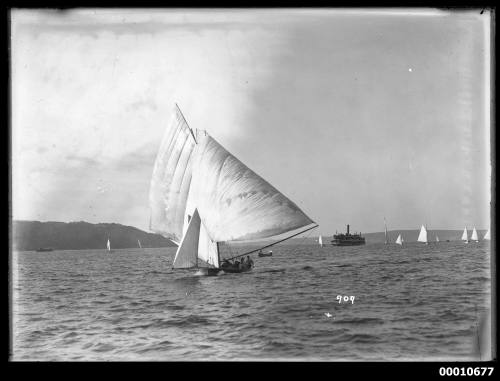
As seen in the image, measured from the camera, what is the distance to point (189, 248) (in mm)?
22906

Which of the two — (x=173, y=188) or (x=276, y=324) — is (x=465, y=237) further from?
(x=173, y=188)

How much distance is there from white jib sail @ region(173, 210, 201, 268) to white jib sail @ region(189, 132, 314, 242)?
2.34 ft

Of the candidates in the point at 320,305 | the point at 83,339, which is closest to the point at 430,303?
the point at 320,305

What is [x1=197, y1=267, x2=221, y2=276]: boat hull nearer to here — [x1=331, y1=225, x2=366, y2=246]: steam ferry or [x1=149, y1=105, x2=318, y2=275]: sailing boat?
[x1=149, y1=105, x2=318, y2=275]: sailing boat

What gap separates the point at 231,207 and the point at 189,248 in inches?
136

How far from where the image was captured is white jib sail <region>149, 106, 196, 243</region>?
17828mm

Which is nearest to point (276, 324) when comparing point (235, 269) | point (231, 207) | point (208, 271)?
point (231, 207)

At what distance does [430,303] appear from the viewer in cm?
1296

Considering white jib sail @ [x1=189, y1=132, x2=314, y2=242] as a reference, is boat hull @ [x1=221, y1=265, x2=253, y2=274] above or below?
below

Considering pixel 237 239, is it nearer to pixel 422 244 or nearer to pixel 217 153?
pixel 217 153

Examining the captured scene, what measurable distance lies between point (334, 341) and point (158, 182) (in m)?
8.96

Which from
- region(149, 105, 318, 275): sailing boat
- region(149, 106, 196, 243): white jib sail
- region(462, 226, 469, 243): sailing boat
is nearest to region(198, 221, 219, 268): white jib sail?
region(149, 105, 318, 275): sailing boat

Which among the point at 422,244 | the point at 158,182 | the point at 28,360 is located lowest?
the point at 28,360
